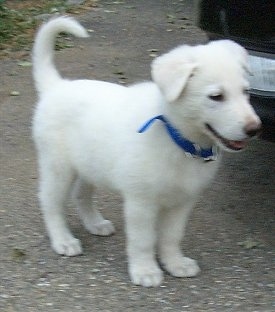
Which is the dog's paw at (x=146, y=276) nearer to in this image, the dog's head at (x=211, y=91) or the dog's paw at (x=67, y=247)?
the dog's paw at (x=67, y=247)

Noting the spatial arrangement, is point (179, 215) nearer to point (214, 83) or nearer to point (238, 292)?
point (238, 292)

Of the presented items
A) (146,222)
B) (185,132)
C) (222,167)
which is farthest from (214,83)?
(222,167)

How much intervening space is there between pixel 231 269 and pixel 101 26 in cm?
630

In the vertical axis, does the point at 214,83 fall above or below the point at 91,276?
above

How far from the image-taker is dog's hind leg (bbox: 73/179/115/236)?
4.45 meters

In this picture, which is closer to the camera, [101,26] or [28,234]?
[28,234]

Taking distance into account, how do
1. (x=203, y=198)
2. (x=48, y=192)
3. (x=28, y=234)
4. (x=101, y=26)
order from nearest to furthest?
(x=48, y=192) → (x=28, y=234) → (x=203, y=198) → (x=101, y=26)

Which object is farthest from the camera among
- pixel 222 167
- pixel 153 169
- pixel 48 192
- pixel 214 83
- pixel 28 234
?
pixel 222 167

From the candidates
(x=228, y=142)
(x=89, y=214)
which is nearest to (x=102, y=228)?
(x=89, y=214)

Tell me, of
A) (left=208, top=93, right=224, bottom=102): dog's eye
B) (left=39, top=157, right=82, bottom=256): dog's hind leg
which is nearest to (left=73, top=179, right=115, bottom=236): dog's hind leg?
(left=39, top=157, right=82, bottom=256): dog's hind leg

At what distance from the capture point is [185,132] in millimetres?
3609

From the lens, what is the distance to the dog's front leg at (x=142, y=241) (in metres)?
3.75

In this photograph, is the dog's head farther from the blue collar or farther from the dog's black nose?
the blue collar

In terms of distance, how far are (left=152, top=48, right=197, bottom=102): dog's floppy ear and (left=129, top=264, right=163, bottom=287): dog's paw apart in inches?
36.6
